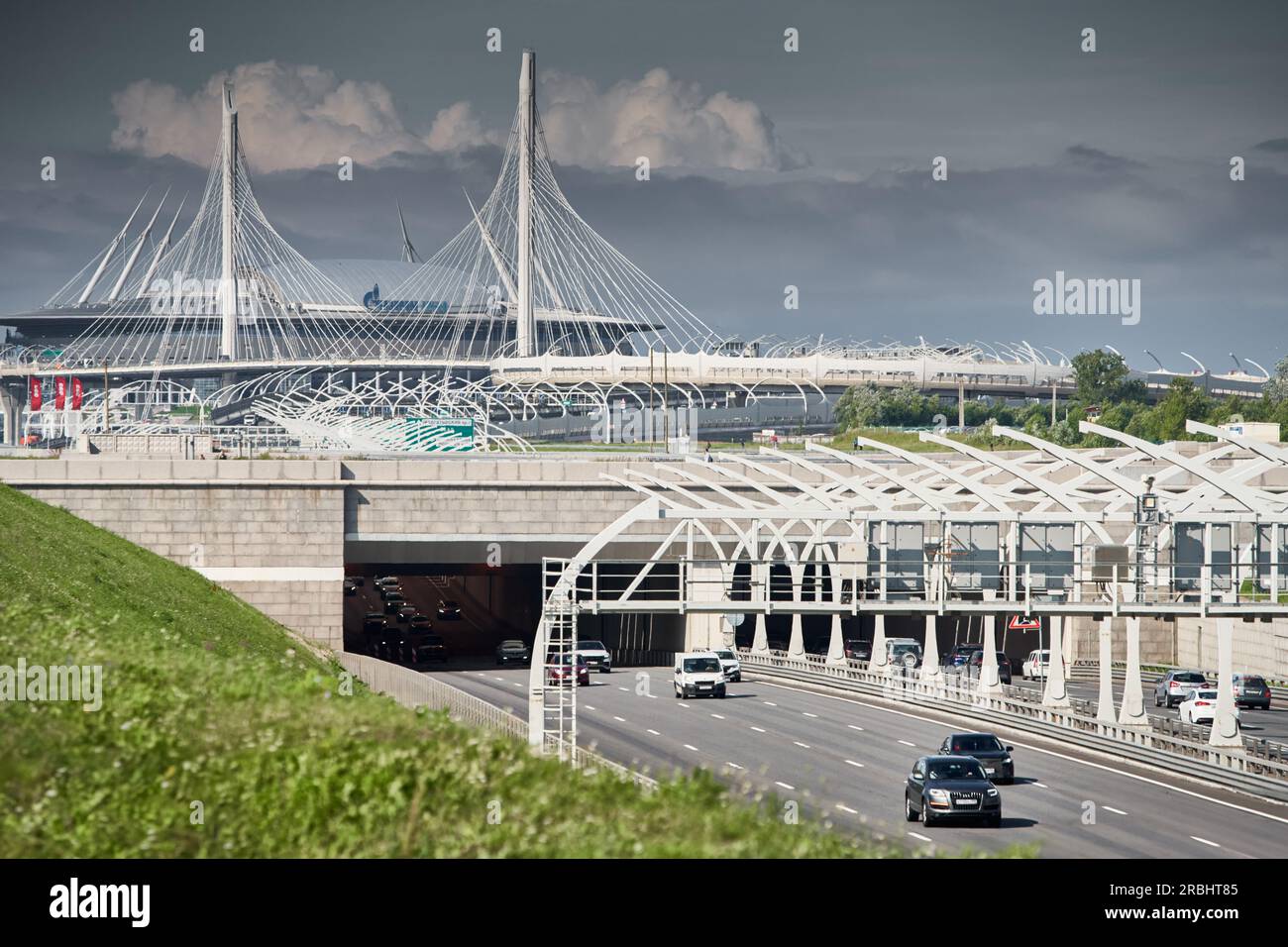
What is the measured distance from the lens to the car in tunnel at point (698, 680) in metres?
52.7

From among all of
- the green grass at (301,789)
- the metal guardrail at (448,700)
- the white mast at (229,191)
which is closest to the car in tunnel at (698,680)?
the metal guardrail at (448,700)

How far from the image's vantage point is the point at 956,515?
3788 centimetres

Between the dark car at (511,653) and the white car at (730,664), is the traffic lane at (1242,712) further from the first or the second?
the dark car at (511,653)

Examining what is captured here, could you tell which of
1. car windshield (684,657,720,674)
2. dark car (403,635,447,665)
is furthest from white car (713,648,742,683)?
dark car (403,635,447,665)

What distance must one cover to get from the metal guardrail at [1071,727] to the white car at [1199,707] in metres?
2.95

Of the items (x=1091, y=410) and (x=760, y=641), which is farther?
(x=1091, y=410)

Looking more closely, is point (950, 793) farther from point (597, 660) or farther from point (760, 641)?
point (760, 641)

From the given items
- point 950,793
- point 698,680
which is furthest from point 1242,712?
point 950,793

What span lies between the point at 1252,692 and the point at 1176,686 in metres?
2.25

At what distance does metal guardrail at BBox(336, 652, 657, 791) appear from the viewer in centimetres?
2838

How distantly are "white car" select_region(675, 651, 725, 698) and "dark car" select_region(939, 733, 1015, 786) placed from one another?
17.7 m

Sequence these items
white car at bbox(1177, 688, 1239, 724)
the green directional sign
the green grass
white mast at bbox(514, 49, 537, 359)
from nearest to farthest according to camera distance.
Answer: the green grass, white car at bbox(1177, 688, 1239, 724), the green directional sign, white mast at bbox(514, 49, 537, 359)

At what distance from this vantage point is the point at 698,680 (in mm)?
52750

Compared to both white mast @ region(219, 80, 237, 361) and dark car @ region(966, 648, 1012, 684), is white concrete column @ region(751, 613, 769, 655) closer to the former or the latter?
dark car @ region(966, 648, 1012, 684)
